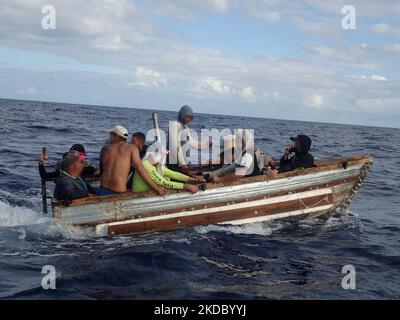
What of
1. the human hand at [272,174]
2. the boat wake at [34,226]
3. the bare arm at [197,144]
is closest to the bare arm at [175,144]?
the bare arm at [197,144]

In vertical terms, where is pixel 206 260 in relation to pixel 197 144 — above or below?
below

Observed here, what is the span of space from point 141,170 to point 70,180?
1.59 metres

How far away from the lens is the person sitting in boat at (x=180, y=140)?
38.5 feet

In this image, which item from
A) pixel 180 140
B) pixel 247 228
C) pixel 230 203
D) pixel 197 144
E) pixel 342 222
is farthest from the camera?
pixel 197 144

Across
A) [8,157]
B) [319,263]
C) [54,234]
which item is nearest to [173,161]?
[54,234]

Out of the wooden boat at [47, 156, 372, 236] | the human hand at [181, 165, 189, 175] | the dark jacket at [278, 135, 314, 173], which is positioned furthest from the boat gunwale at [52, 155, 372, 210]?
the human hand at [181, 165, 189, 175]

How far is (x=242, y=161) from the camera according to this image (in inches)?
431

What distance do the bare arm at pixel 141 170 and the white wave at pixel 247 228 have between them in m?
1.53

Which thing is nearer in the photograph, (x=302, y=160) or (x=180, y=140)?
(x=302, y=160)

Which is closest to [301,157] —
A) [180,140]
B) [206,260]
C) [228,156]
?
[228,156]

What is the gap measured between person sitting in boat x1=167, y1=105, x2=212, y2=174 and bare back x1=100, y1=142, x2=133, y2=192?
214 cm

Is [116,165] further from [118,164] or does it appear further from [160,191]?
[160,191]

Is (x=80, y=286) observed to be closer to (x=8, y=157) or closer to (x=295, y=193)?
(x=295, y=193)

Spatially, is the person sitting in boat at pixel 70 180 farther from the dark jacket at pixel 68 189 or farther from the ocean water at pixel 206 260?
the ocean water at pixel 206 260
